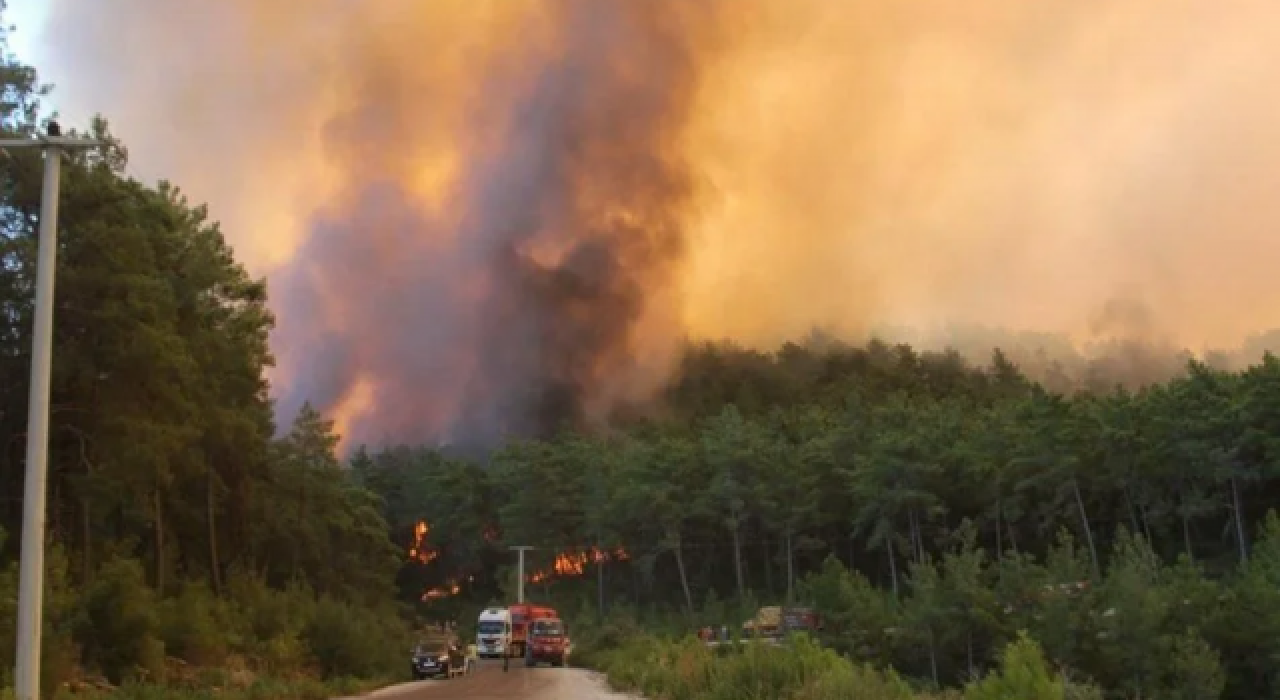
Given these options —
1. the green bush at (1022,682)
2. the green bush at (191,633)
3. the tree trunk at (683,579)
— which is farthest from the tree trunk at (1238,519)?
the green bush at (1022,682)

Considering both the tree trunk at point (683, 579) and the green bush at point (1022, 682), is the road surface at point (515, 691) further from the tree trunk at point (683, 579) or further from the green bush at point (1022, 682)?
the tree trunk at point (683, 579)

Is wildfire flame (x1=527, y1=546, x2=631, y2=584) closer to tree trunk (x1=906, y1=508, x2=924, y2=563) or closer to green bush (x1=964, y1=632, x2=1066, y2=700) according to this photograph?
tree trunk (x1=906, y1=508, x2=924, y2=563)

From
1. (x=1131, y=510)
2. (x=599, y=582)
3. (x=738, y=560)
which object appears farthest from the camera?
(x=599, y=582)

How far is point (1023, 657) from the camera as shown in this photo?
16.0m

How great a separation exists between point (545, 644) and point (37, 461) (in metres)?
48.9

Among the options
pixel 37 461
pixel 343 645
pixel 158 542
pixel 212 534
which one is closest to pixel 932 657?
pixel 343 645

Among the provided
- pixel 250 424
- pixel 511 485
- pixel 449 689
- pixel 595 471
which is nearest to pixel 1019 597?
pixel 449 689

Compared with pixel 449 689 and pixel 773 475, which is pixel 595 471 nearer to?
pixel 773 475

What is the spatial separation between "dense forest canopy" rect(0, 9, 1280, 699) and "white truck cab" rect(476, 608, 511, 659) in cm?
1002

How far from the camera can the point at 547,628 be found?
62469 mm

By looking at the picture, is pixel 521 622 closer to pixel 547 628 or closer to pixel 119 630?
pixel 547 628

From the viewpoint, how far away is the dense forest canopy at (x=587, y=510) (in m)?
33.3

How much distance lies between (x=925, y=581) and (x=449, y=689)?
117 feet

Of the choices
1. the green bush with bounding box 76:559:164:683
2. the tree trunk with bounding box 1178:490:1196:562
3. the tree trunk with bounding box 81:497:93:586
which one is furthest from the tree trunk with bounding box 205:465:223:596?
the tree trunk with bounding box 1178:490:1196:562
